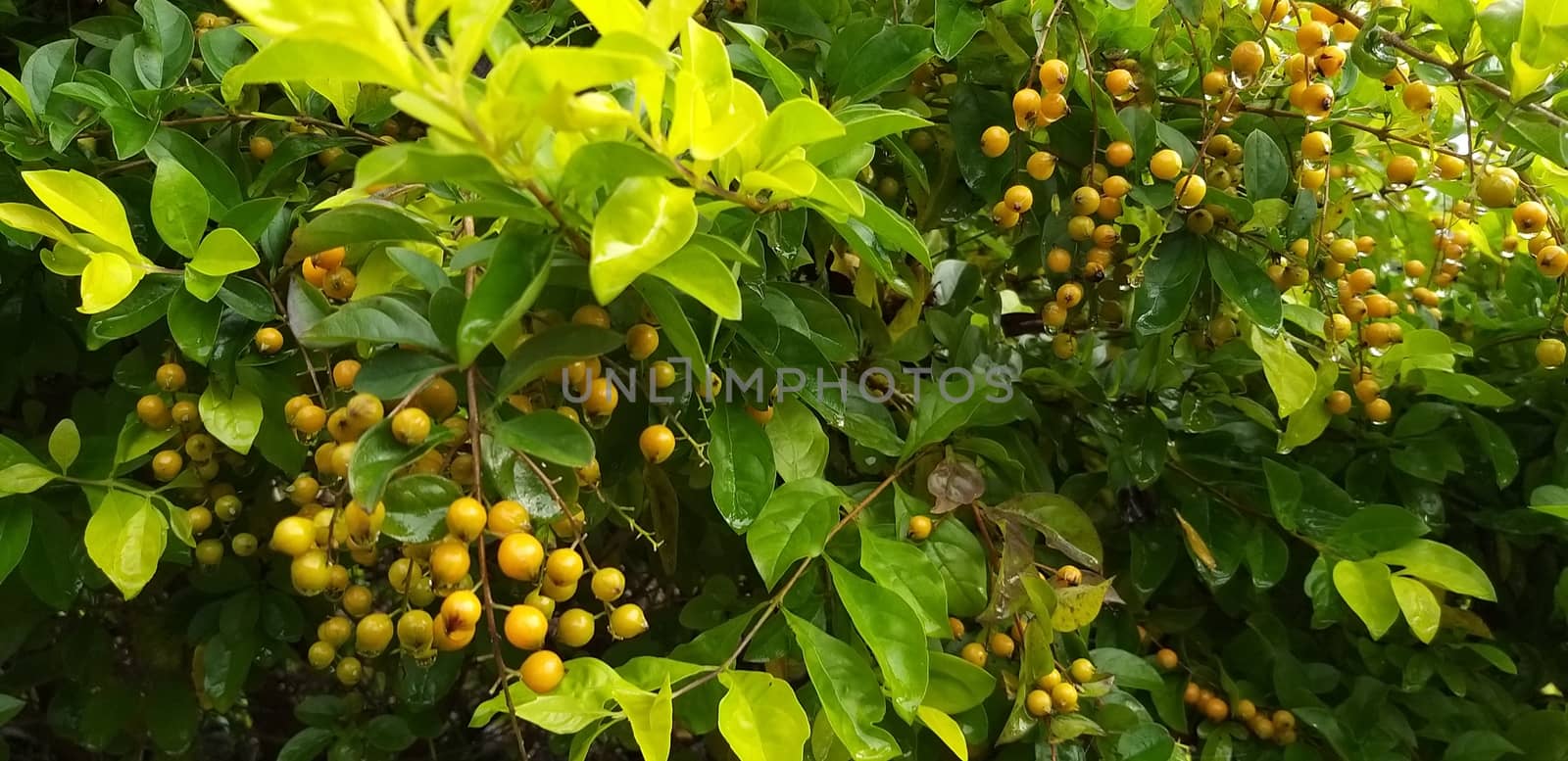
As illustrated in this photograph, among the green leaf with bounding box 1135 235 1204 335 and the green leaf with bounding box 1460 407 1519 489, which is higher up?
the green leaf with bounding box 1135 235 1204 335

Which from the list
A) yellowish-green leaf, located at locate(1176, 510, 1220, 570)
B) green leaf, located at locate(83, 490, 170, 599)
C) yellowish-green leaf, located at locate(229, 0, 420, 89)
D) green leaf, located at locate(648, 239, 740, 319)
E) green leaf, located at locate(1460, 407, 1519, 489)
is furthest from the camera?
green leaf, located at locate(1460, 407, 1519, 489)

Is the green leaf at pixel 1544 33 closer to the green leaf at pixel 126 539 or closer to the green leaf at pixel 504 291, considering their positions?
the green leaf at pixel 504 291

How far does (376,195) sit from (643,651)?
62 cm

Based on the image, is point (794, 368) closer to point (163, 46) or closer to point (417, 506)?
point (417, 506)

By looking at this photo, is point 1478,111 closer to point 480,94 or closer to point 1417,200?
point 1417,200

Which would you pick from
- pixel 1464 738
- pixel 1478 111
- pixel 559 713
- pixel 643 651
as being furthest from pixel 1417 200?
pixel 559 713

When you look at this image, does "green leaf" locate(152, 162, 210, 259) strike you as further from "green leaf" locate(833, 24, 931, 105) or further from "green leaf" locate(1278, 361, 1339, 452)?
"green leaf" locate(1278, 361, 1339, 452)

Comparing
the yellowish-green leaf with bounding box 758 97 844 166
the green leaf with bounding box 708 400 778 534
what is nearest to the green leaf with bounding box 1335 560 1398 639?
the green leaf with bounding box 708 400 778 534

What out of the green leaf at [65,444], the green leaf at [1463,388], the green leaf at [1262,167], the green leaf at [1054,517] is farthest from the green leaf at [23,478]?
the green leaf at [1463,388]

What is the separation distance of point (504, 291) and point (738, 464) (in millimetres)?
260

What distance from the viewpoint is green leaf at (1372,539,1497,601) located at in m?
→ 0.83

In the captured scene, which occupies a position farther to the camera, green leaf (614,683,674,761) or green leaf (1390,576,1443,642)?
green leaf (1390,576,1443,642)

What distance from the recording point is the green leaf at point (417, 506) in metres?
0.47

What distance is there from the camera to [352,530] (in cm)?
49
